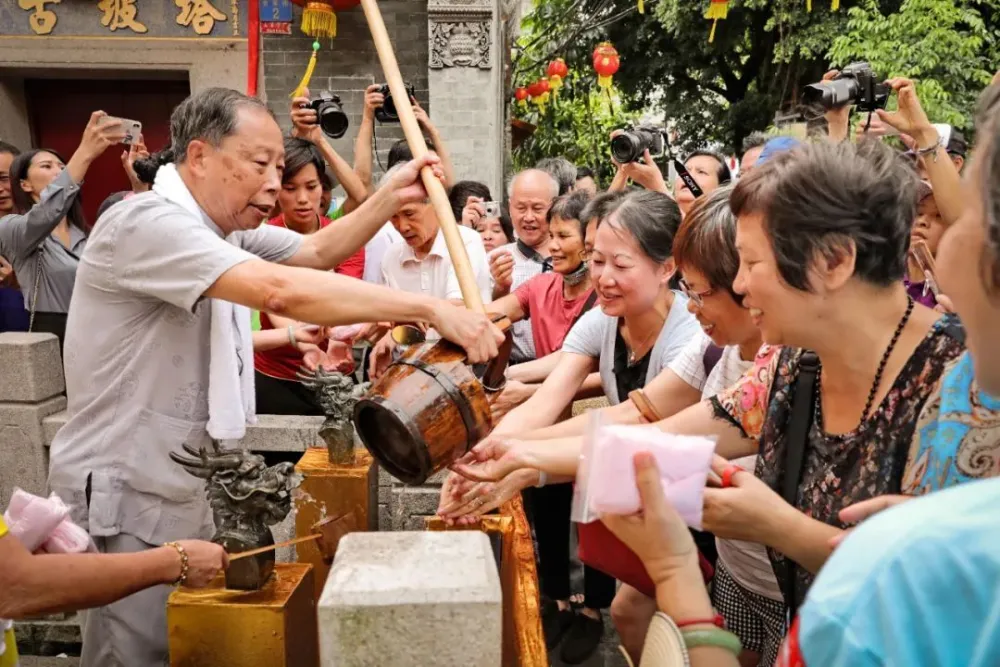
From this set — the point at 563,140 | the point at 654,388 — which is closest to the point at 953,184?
the point at 654,388

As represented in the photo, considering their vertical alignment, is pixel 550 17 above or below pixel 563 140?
above

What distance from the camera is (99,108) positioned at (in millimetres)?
9109

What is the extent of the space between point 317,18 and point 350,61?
0.57 metres

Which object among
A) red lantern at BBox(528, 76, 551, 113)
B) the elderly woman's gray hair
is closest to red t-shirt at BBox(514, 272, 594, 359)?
the elderly woman's gray hair

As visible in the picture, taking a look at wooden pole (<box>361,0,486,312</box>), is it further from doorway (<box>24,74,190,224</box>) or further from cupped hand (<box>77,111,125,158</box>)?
doorway (<box>24,74,190,224</box>)

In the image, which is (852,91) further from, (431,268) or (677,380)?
(431,268)

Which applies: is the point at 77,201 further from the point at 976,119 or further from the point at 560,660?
the point at 976,119

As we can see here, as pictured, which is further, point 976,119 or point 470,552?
point 470,552

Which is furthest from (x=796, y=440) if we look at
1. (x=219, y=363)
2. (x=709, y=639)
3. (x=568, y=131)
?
(x=568, y=131)

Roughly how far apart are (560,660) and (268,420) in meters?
1.59

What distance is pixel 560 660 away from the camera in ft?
11.7

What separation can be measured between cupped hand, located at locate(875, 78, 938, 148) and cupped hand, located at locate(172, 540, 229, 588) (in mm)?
2935

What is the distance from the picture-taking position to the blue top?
0.67m

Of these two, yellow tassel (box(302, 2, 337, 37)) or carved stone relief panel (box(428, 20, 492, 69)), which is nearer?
yellow tassel (box(302, 2, 337, 37))
